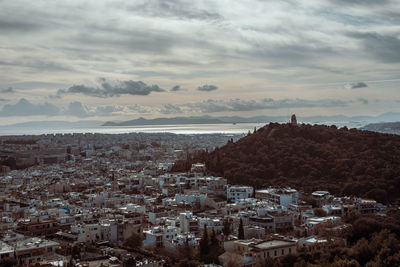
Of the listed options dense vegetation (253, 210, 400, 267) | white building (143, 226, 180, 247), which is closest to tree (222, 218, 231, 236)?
white building (143, 226, 180, 247)

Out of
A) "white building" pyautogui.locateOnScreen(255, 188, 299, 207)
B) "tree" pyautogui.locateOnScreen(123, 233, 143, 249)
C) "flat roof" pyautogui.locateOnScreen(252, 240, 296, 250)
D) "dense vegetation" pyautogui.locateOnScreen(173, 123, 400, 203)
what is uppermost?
"dense vegetation" pyautogui.locateOnScreen(173, 123, 400, 203)

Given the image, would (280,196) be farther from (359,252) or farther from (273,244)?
(359,252)

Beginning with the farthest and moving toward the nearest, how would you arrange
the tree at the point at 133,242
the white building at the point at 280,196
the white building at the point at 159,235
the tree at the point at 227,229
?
the white building at the point at 280,196 < the tree at the point at 227,229 < the white building at the point at 159,235 < the tree at the point at 133,242

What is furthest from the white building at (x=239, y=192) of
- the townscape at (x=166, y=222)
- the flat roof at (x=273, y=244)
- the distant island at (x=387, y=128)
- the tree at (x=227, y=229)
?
the distant island at (x=387, y=128)

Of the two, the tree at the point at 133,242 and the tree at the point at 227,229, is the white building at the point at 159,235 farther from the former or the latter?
the tree at the point at 227,229

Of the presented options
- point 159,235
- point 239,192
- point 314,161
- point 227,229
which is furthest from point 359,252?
point 314,161

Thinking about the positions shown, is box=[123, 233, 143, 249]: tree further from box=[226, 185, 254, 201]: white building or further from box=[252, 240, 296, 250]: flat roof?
box=[226, 185, 254, 201]: white building

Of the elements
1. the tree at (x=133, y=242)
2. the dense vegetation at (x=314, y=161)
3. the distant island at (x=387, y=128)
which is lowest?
the tree at (x=133, y=242)
